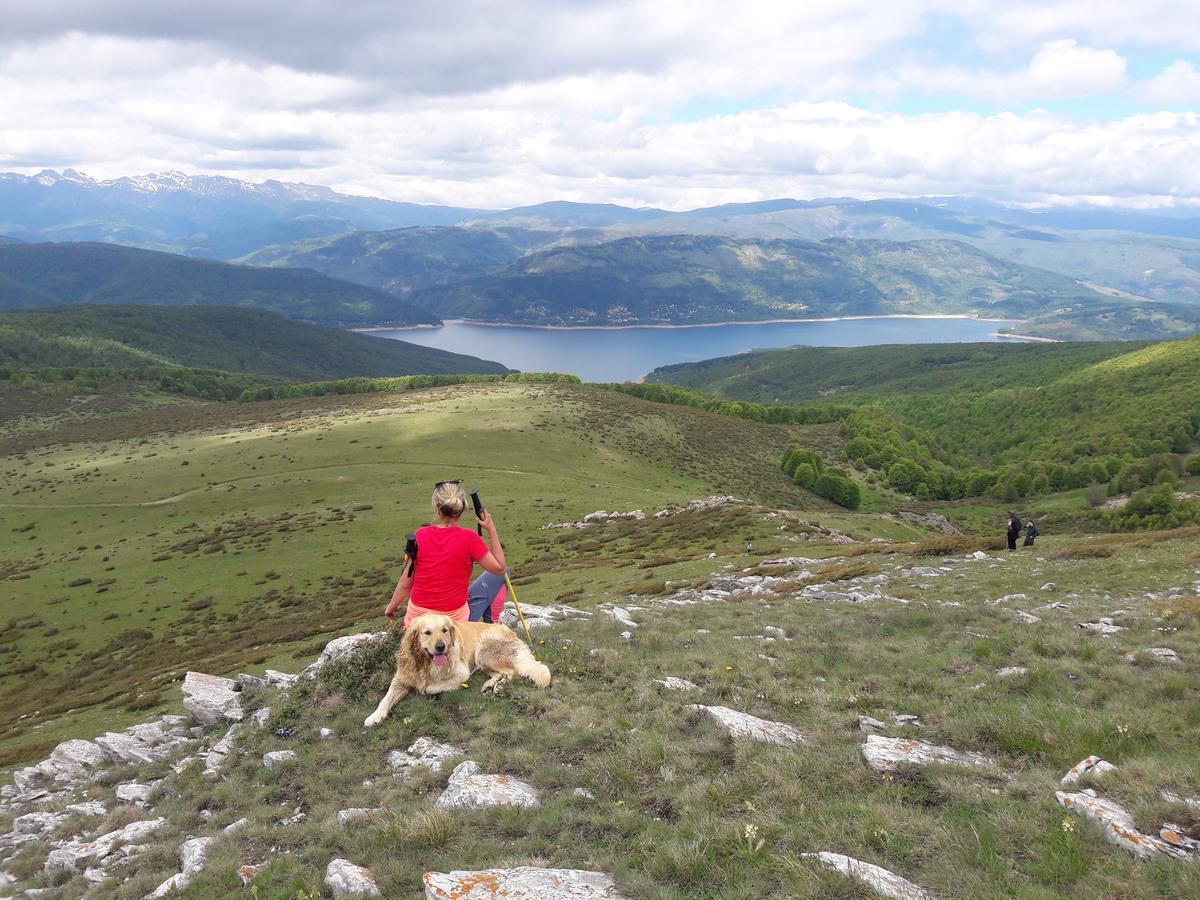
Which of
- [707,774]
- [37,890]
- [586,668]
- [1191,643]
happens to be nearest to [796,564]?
[1191,643]

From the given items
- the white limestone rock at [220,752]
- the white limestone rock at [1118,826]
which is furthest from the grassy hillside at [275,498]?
the white limestone rock at [1118,826]

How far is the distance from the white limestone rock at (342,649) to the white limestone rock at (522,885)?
7034 mm

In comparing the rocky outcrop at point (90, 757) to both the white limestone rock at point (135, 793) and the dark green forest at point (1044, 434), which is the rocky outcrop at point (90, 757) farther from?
the dark green forest at point (1044, 434)

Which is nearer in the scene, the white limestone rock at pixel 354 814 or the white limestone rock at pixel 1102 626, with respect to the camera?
the white limestone rock at pixel 354 814

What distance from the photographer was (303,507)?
61781 millimetres

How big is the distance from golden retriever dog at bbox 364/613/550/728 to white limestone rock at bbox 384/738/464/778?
43.0 inches

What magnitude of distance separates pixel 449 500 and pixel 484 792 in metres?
4.21

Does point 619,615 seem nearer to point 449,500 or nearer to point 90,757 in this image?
point 449,500

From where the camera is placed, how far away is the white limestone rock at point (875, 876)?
15.8 ft

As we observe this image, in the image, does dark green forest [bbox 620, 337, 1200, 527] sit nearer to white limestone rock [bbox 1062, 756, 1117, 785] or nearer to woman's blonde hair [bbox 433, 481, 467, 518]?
white limestone rock [bbox 1062, 756, 1117, 785]

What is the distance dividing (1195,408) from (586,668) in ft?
492

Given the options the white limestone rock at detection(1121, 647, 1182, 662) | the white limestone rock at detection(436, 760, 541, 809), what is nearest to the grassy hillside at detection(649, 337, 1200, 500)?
the white limestone rock at detection(1121, 647, 1182, 662)

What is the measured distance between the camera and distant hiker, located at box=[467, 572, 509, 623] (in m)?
12.7

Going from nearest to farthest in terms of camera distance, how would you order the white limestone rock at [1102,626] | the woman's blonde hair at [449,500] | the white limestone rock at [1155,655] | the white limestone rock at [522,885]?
the white limestone rock at [522,885], the woman's blonde hair at [449,500], the white limestone rock at [1155,655], the white limestone rock at [1102,626]
